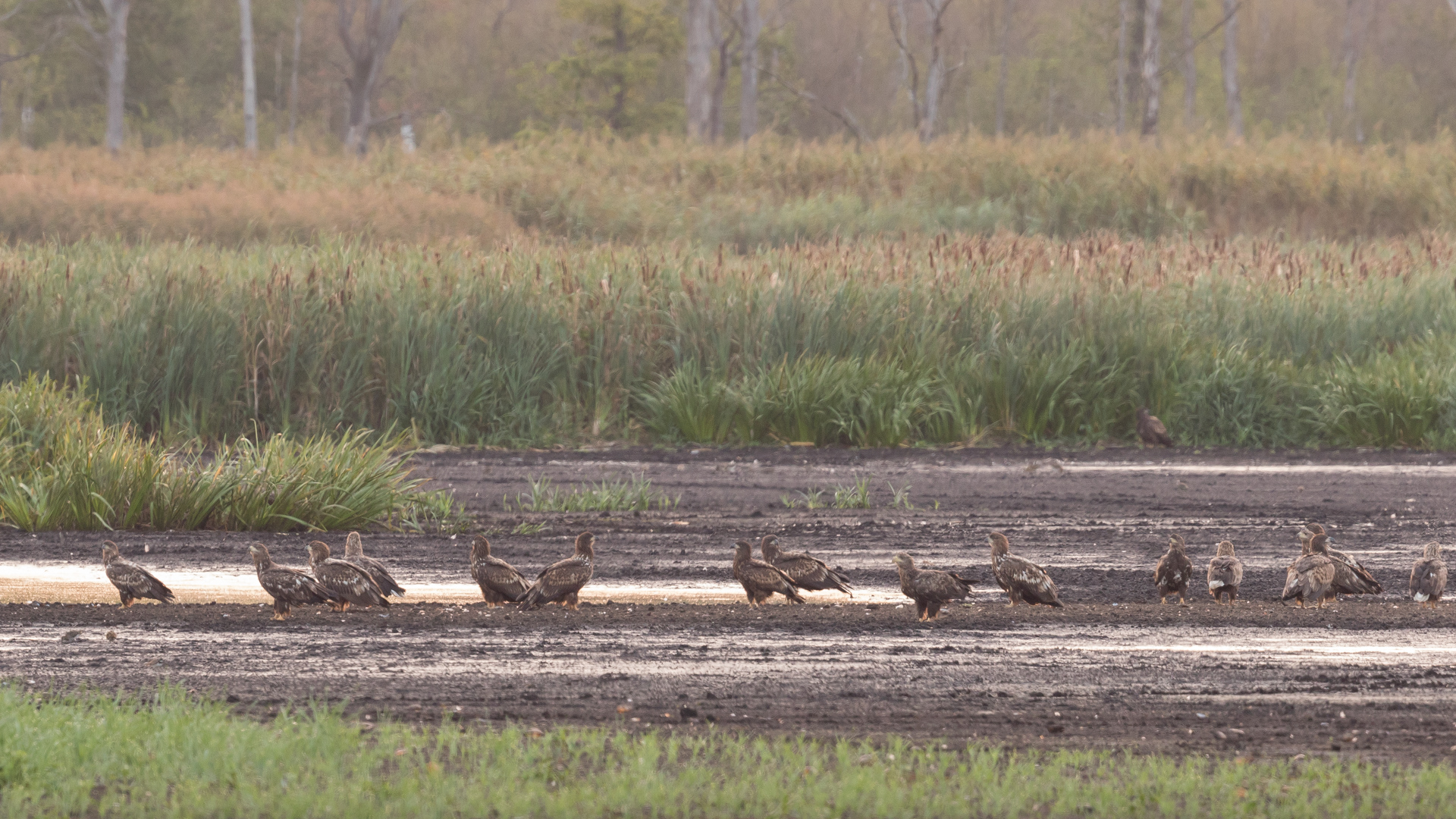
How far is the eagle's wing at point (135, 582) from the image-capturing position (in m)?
7.65

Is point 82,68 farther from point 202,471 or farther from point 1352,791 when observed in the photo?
point 1352,791

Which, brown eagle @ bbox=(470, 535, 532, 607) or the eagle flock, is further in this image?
brown eagle @ bbox=(470, 535, 532, 607)

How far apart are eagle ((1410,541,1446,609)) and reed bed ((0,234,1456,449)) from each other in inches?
297

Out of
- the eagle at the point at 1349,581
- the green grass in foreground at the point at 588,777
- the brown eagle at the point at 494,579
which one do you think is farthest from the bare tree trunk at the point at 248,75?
the green grass in foreground at the point at 588,777

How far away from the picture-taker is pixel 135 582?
25.2ft

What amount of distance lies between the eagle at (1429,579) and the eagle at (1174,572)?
1172 millimetres

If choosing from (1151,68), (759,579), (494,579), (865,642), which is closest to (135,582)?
(494,579)

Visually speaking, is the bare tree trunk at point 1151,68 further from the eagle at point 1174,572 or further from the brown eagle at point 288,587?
the brown eagle at point 288,587

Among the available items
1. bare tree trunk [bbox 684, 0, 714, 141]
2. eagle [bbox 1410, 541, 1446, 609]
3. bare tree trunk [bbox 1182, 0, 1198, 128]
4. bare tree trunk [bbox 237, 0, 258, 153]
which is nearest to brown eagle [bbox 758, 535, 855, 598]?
eagle [bbox 1410, 541, 1446, 609]

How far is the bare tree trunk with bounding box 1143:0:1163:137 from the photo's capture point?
3928cm

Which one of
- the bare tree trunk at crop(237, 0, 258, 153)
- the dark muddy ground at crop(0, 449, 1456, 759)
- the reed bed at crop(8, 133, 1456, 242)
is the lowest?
the dark muddy ground at crop(0, 449, 1456, 759)

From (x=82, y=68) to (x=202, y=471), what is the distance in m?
64.2

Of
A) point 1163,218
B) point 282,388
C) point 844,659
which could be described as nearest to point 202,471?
point 282,388

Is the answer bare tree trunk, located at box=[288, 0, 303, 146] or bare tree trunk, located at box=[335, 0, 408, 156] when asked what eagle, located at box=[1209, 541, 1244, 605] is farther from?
bare tree trunk, located at box=[288, 0, 303, 146]
